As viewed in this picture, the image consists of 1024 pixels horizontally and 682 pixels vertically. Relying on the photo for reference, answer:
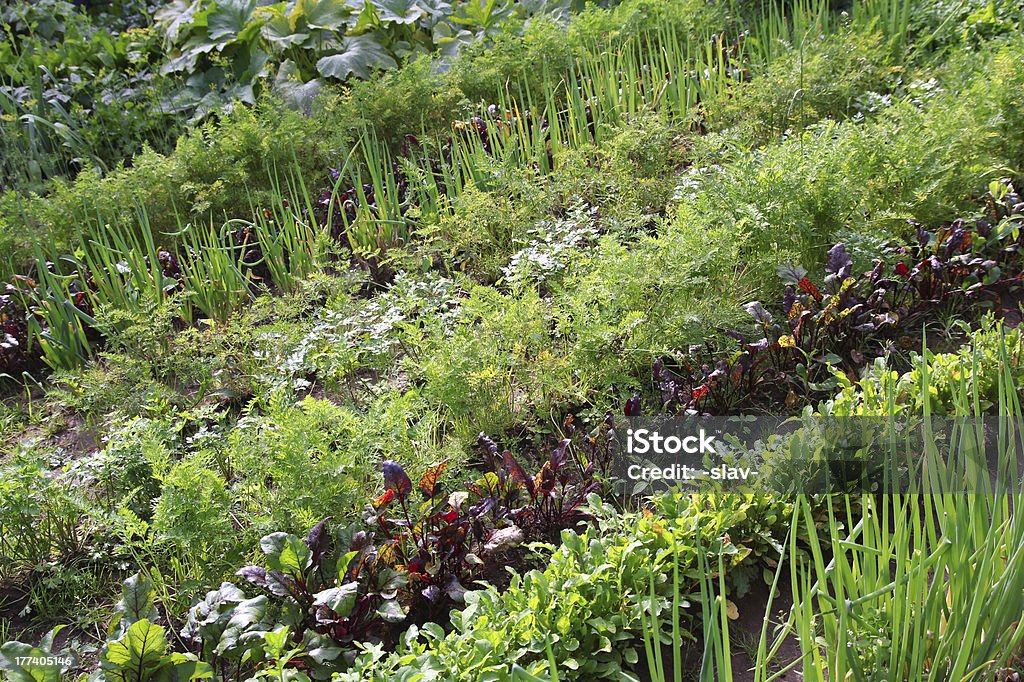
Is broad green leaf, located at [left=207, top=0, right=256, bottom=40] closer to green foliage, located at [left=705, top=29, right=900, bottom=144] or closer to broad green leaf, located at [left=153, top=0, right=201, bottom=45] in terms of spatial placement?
broad green leaf, located at [left=153, top=0, right=201, bottom=45]

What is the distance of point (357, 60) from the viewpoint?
5.84m

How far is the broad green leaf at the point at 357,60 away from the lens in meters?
5.76

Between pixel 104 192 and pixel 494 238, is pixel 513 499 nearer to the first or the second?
pixel 494 238

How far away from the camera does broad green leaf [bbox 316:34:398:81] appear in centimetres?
576

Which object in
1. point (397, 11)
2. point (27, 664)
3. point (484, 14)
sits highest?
point (397, 11)

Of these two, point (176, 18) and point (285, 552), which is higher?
point (176, 18)

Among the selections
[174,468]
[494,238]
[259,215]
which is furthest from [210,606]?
[259,215]

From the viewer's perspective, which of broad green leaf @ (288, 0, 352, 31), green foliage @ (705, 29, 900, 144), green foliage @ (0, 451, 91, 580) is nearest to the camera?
green foliage @ (0, 451, 91, 580)

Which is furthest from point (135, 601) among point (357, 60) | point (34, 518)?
point (357, 60)

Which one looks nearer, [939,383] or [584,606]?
[584,606]

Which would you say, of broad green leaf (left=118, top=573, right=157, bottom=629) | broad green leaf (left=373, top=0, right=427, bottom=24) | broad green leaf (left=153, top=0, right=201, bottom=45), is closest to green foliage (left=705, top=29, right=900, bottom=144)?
broad green leaf (left=373, top=0, right=427, bottom=24)

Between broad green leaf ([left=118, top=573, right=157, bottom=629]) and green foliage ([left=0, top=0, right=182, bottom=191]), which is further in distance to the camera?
green foliage ([left=0, top=0, right=182, bottom=191])

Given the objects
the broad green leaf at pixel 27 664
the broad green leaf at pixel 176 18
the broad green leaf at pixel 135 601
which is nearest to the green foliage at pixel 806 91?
the broad green leaf at pixel 135 601

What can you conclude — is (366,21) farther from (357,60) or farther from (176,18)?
(176,18)
